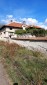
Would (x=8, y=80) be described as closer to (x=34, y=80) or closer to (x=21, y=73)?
(x=21, y=73)

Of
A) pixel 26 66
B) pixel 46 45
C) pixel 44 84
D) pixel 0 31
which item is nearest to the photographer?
pixel 44 84

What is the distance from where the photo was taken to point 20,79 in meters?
8.93

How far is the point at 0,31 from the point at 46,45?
5565cm

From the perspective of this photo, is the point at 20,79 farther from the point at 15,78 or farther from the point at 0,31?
the point at 0,31

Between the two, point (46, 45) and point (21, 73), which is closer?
point (21, 73)

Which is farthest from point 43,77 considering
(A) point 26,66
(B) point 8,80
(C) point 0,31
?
(C) point 0,31

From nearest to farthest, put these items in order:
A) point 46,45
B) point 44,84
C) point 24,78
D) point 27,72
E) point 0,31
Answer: point 44,84 → point 24,78 → point 27,72 → point 46,45 → point 0,31

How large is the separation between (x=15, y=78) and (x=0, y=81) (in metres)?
0.84

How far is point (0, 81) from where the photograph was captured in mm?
8844

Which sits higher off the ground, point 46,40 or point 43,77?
point 46,40

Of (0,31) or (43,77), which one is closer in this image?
(43,77)

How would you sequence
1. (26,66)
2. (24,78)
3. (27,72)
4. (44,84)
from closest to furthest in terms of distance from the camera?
(44,84)
(24,78)
(27,72)
(26,66)

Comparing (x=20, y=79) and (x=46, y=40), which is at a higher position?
(x=46, y=40)

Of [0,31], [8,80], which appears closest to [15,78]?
[8,80]
